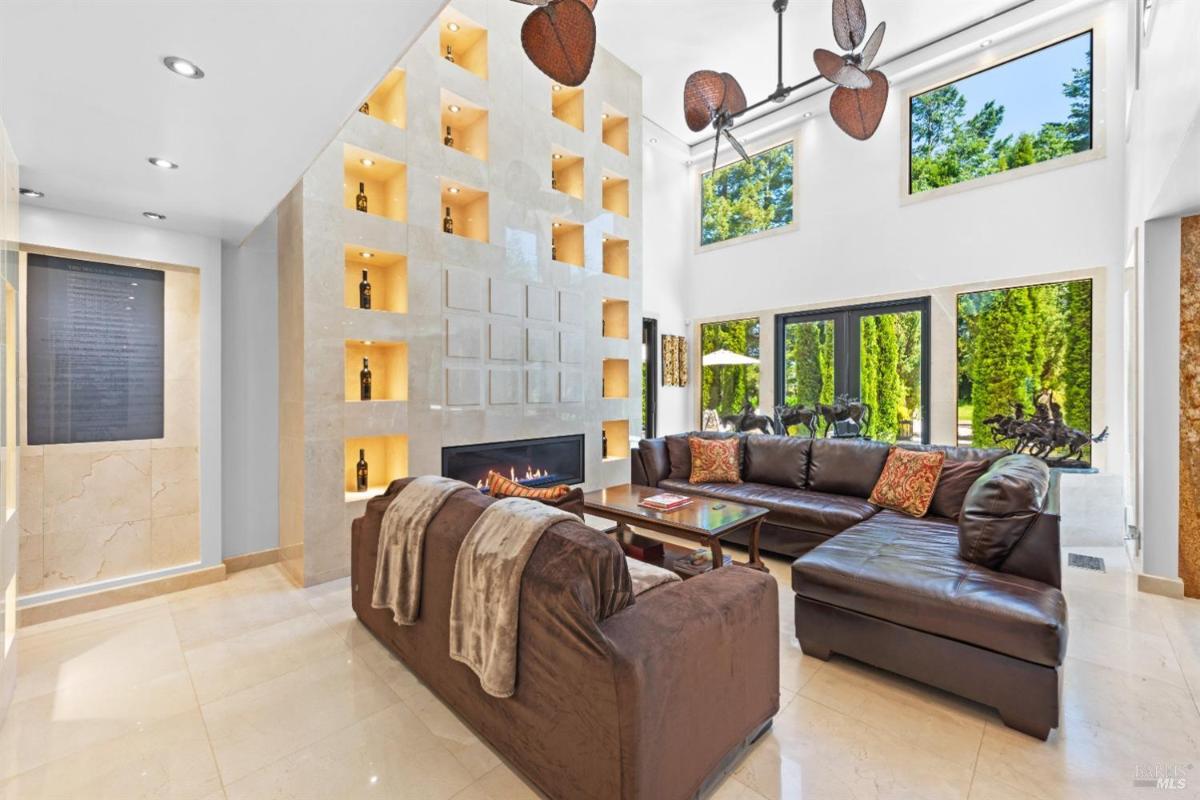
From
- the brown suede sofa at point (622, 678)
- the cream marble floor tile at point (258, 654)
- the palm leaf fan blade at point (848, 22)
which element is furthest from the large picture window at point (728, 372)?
the cream marble floor tile at point (258, 654)

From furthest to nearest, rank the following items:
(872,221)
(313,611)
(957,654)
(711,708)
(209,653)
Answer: (872,221) → (313,611) → (209,653) → (957,654) → (711,708)

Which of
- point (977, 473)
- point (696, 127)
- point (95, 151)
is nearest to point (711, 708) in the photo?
point (977, 473)

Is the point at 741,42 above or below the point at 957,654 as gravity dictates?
above

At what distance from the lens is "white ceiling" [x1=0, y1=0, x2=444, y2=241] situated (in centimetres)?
154

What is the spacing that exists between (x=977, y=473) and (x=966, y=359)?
2.29m

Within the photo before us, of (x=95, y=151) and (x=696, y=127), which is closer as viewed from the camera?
(x=95, y=151)

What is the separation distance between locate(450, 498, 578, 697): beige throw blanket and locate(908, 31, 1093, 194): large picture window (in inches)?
236

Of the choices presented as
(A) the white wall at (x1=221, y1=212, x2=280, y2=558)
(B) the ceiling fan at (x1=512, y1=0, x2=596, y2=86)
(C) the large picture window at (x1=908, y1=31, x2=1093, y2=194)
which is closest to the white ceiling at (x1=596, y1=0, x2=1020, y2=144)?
(C) the large picture window at (x1=908, y1=31, x2=1093, y2=194)

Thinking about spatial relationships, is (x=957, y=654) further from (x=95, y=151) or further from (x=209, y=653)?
(x=95, y=151)

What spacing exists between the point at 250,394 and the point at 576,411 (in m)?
2.77

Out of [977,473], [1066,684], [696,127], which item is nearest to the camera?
[1066,684]

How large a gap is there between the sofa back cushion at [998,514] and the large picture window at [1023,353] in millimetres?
3148

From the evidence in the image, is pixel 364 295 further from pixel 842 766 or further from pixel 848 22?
pixel 842 766

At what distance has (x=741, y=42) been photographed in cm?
524
